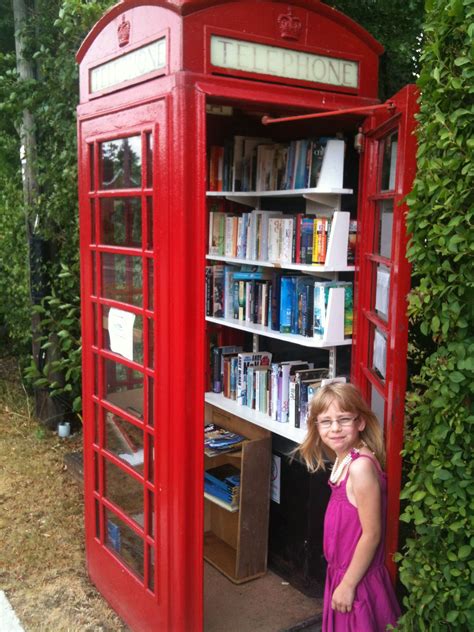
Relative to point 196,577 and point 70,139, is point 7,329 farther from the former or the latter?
point 196,577

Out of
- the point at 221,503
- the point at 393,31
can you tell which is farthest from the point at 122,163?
the point at 393,31

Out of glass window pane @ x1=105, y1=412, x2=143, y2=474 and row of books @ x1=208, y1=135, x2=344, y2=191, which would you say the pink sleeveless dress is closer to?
glass window pane @ x1=105, y1=412, x2=143, y2=474

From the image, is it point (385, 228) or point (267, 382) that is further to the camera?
point (267, 382)

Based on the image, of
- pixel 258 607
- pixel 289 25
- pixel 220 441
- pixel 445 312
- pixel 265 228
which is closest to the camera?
pixel 445 312

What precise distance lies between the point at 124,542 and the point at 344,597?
4.91 ft

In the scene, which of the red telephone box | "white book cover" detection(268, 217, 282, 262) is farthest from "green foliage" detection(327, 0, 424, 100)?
"white book cover" detection(268, 217, 282, 262)

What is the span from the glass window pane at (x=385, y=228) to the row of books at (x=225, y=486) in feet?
5.74

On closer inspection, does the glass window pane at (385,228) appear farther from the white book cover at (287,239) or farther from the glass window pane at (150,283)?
the glass window pane at (150,283)

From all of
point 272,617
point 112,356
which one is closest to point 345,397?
point 112,356

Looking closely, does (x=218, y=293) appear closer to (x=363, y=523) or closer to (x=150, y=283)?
(x=150, y=283)

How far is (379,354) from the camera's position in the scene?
10.6 ft

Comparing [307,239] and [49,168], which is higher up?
[49,168]

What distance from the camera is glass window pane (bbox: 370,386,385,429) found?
329cm

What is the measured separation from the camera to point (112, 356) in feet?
12.2
